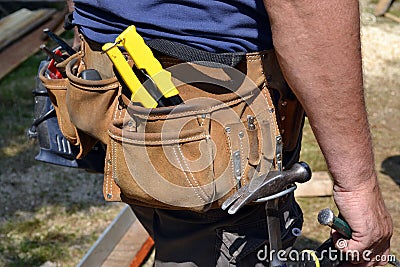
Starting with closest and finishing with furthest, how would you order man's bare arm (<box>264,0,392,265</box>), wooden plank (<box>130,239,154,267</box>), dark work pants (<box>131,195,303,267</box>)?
1. man's bare arm (<box>264,0,392,265</box>)
2. dark work pants (<box>131,195,303,267</box>)
3. wooden plank (<box>130,239,154,267</box>)

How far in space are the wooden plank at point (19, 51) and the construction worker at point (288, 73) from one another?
3.96 metres

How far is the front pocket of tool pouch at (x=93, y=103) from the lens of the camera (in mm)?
1805

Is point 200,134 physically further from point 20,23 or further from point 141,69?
point 20,23

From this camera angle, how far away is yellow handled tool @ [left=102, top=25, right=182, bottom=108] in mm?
1625

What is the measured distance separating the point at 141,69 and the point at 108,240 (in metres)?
1.75

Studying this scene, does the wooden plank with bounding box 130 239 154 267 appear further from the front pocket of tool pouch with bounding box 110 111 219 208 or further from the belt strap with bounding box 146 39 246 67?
the belt strap with bounding box 146 39 246 67

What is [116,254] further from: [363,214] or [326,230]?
[363,214]

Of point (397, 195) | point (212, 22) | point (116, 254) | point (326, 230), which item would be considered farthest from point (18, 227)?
point (212, 22)

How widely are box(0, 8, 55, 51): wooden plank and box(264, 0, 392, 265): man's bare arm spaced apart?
4.86m

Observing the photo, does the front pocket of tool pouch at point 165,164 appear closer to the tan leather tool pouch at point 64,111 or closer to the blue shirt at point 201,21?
the blue shirt at point 201,21

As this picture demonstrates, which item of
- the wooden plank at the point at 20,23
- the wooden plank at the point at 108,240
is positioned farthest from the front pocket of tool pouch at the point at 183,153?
the wooden plank at the point at 20,23

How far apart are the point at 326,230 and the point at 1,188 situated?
1937mm

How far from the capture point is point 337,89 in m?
1.51

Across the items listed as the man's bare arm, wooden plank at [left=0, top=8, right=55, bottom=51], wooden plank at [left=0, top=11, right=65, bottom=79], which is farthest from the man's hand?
wooden plank at [left=0, top=8, right=55, bottom=51]
